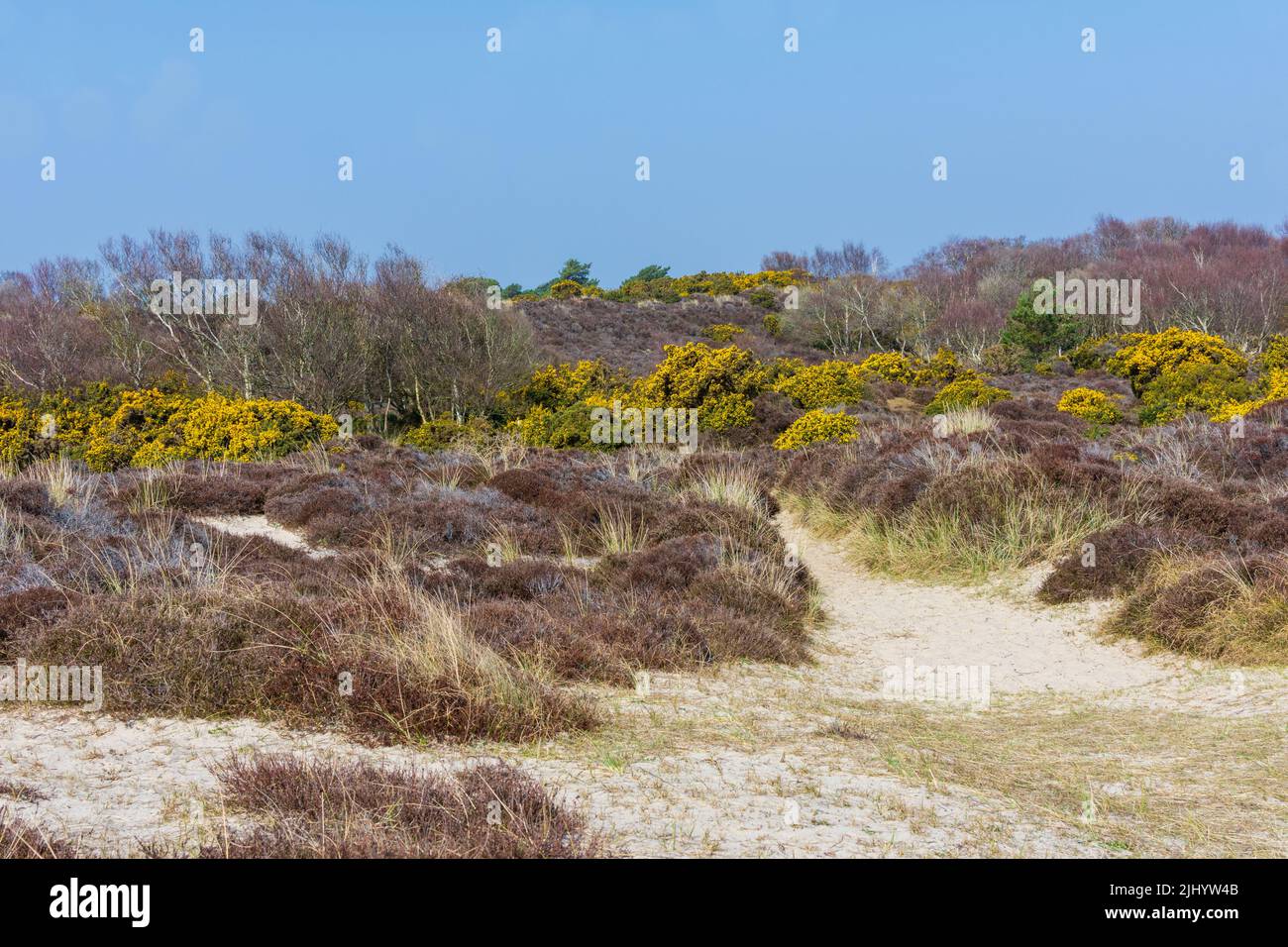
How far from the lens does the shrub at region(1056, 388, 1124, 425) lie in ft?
70.7

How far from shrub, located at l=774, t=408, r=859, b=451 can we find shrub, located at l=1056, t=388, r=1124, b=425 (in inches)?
214

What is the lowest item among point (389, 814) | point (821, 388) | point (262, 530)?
point (389, 814)

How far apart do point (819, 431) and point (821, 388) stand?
240 inches

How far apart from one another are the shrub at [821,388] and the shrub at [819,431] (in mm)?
4929

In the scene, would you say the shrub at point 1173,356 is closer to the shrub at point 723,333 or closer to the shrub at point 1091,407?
the shrub at point 1091,407

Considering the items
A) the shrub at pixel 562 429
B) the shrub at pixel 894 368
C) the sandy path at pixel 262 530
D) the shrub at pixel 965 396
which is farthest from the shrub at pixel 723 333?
the sandy path at pixel 262 530

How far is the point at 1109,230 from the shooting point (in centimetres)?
8150

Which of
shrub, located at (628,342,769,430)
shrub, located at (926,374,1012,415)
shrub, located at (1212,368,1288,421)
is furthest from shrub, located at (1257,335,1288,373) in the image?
shrub, located at (628,342,769,430)

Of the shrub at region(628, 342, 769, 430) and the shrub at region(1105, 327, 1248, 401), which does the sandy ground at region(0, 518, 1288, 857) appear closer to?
the shrub at region(628, 342, 769, 430)

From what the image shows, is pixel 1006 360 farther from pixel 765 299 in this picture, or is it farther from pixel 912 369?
pixel 765 299

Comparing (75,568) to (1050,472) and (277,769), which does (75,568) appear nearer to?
(277,769)

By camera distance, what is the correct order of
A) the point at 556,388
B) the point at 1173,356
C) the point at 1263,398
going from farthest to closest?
the point at 556,388 < the point at 1173,356 < the point at 1263,398

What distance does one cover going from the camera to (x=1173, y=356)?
23.9 meters

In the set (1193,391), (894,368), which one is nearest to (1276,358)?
(1193,391)
